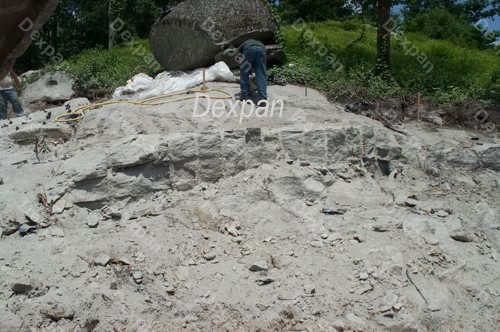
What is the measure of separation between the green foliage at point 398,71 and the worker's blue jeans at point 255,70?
4.20 feet

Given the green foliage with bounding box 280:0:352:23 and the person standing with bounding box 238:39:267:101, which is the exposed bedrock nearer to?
the person standing with bounding box 238:39:267:101

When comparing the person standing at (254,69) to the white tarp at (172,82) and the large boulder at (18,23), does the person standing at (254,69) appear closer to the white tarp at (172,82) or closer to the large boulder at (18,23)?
the white tarp at (172,82)

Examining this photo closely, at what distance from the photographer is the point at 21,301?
156 inches

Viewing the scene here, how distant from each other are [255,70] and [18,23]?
514cm

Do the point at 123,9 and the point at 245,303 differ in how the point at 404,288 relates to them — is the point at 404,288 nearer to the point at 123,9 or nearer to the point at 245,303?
the point at 245,303

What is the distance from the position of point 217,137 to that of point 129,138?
964 mm

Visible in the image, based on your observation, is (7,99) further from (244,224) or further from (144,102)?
(244,224)

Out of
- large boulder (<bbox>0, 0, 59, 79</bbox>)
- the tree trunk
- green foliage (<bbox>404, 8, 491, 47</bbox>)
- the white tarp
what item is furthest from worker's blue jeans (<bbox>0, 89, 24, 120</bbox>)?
green foliage (<bbox>404, 8, 491, 47</bbox>)

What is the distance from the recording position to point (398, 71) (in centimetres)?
930

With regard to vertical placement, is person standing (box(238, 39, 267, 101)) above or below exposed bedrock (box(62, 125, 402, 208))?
above

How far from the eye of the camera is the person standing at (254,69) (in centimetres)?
650

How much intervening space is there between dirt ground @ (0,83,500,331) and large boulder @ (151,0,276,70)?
1.98m

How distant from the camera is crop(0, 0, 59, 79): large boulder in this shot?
5.10ft

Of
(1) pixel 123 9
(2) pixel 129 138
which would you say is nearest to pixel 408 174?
(2) pixel 129 138
